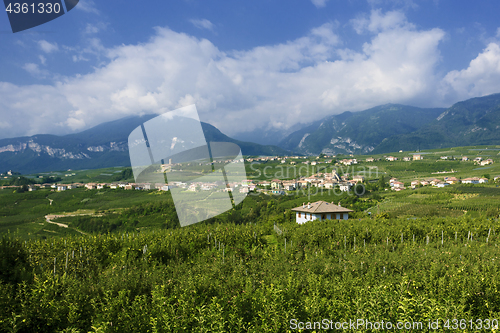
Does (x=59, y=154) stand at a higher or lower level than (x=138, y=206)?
higher

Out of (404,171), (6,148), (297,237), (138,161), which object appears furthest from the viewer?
(6,148)

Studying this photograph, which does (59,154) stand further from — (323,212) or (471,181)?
(471,181)

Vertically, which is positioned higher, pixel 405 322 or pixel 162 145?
Answer: pixel 162 145

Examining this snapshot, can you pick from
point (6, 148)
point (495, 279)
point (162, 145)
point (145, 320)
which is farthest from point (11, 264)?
point (6, 148)

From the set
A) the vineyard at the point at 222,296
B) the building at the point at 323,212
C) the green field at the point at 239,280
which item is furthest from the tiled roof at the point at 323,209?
the vineyard at the point at 222,296

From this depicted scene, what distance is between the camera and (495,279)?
4645 mm

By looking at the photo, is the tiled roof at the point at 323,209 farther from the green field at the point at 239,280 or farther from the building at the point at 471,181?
the building at the point at 471,181

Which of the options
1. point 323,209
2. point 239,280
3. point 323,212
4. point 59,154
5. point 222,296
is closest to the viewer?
point 222,296

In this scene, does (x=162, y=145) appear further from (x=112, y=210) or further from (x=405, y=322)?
A: (x=112, y=210)

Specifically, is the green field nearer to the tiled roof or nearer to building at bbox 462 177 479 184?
the tiled roof

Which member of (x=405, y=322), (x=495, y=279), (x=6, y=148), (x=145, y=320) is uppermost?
(x=6, y=148)

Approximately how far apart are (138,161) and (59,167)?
472ft

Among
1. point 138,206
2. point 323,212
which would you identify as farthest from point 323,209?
point 138,206

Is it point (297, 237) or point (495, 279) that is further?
point (297, 237)
